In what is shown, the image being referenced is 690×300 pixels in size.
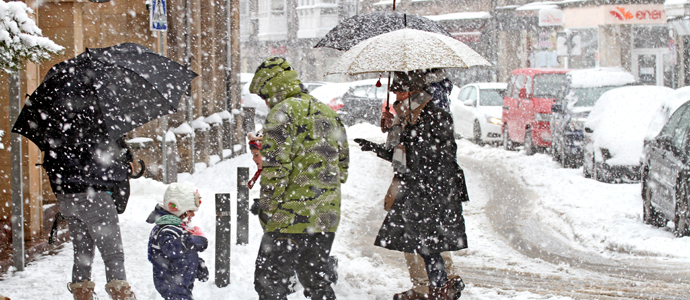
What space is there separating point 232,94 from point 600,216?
9616 millimetres

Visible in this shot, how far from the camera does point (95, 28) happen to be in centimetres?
1129

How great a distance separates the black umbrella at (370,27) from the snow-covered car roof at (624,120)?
20.5 ft

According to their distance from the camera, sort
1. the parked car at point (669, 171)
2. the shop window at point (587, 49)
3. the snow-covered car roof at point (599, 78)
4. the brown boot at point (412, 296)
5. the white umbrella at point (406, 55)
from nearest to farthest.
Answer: the white umbrella at point (406, 55), the brown boot at point (412, 296), the parked car at point (669, 171), the snow-covered car roof at point (599, 78), the shop window at point (587, 49)

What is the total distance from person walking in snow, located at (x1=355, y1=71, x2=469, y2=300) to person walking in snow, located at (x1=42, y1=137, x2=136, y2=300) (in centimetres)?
169

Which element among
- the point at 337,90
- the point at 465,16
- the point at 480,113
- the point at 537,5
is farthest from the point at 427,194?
the point at 465,16

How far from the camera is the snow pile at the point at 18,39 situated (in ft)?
14.4

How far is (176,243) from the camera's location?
15.0 ft

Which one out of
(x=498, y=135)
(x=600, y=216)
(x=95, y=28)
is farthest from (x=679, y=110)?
(x=498, y=135)

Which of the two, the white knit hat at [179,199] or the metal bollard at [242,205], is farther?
the metal bollard at [242,205]

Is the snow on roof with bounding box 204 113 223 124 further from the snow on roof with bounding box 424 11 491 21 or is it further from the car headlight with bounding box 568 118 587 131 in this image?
the snow on roof with bounding box 424 11 491 21

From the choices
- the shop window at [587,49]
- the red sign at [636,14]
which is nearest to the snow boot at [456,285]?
the red sign at [636,14]

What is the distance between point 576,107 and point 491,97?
546cm

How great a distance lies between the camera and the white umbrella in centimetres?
516

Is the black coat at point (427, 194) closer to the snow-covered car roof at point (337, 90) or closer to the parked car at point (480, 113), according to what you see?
the parked car at point (480, 113)
